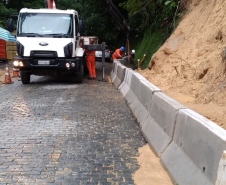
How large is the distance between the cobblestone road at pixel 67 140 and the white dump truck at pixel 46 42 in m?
2.60

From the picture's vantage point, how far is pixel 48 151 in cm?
499

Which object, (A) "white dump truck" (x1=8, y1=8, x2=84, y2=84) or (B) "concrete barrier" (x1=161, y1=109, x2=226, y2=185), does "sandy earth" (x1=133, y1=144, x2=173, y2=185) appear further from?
(A) "white dump truck" (x1=8, y1=8, x2=84, y2=84)

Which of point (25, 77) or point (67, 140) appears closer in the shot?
point (67, 140)

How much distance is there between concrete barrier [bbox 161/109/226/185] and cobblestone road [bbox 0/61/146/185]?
25.4 inches

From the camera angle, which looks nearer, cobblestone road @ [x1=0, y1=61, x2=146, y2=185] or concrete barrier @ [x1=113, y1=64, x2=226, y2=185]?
concrete barrier @ [x1=113, y1=64, x2=226, y2=185]

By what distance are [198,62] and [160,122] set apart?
493 centimetres

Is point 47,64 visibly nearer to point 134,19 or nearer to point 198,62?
point 198,62

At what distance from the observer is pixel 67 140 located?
5559 mm

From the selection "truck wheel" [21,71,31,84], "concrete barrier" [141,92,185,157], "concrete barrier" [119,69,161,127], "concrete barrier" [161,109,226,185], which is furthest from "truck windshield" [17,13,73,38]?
"concrete barrier" [161,109,226,185]

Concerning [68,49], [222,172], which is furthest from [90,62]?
[222,172]

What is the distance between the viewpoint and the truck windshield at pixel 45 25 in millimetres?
12031

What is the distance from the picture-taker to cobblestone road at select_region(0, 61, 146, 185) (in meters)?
4.15

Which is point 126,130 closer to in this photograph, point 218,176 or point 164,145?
point 164,145

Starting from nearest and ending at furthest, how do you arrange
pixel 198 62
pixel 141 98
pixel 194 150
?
pixel 194 150 → pixel 141 98 → pixel 198 62
